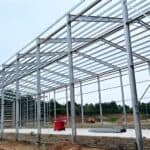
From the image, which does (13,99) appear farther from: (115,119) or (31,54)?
(31,54)

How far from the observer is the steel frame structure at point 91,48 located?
1208 centimetres

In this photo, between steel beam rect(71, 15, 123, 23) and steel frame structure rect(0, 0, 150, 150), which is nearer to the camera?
steel frame structure rect(0, 0, 150, 150)

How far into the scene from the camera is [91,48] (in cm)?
1859

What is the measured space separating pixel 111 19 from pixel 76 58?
26.6 feet

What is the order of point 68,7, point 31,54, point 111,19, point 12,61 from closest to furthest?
point 111,19
point 68,7
point 31,54
point 12,61

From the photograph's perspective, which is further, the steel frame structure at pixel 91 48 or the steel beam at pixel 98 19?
the steel beam at pixel 98 19

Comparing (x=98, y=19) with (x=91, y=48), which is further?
(x=91, y=48)

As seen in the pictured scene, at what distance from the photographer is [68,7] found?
14.3 m

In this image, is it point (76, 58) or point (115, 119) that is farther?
point (115, 119)

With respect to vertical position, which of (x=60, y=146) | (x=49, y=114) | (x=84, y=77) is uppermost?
(x=84, y=77)

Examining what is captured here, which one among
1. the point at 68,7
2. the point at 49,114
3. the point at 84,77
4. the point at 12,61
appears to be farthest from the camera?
the point at 49,114

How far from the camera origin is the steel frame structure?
39.6ft

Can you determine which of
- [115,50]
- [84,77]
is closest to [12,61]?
[84,77]

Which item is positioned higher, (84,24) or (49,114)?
(84,24)
